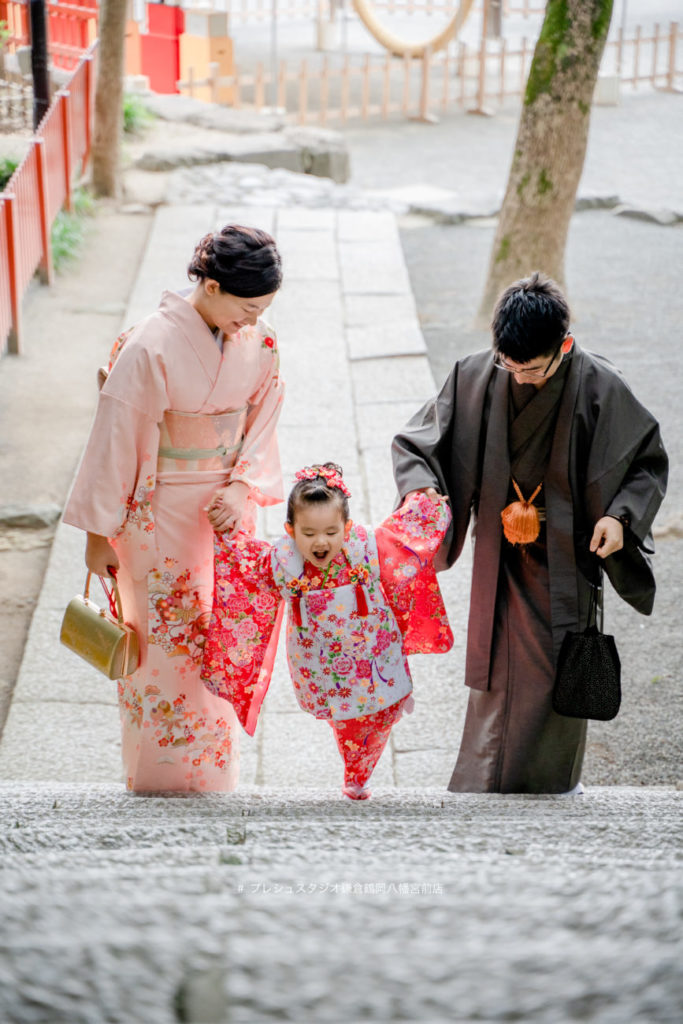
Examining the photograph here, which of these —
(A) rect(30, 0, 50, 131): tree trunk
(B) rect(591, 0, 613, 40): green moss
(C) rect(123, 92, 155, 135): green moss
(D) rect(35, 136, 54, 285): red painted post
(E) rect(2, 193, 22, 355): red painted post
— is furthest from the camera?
(C) rect(123, 92, 155, 135): green moss

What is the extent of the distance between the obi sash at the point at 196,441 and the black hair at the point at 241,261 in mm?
395

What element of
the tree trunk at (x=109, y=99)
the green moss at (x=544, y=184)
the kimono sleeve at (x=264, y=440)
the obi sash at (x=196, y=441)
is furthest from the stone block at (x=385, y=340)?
the obi sash at (x=196, y=441)

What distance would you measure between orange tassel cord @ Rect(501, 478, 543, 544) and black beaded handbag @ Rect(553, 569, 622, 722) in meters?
0.29

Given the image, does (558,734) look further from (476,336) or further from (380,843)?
(476,336)

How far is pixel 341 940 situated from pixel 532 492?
218 cm

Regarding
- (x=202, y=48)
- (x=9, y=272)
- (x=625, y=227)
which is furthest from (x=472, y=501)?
(x=202, y=48)

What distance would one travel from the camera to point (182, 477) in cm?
315

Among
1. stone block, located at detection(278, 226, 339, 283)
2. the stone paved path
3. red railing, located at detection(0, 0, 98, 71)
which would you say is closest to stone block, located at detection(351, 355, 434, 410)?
stone block, located at detection(278, 226, 339, 283)

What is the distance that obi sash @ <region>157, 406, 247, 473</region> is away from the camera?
3.11 meters

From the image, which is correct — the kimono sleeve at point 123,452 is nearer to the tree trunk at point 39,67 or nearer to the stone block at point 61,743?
the stone block at point 61,743

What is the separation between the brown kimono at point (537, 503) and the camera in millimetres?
3010

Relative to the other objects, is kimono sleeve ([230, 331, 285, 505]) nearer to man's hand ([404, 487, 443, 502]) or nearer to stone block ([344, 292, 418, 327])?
man's hand ([404, 487, 443, 502])

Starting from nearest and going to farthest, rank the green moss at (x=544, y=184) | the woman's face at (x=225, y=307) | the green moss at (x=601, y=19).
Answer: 1. the woman's face at (x=225, y=307)
2. the green moss at (x=601, y=19)
3. the green moss at (x=544, y=184)

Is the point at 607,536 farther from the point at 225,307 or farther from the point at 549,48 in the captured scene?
the point at 549,48
